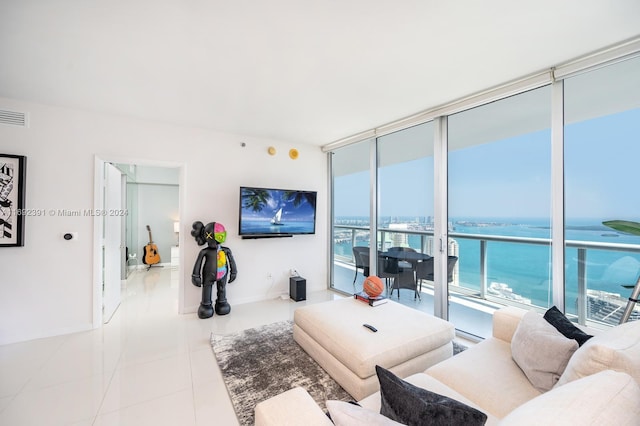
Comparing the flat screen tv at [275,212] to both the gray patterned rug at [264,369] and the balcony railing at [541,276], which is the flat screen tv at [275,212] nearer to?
the balcony railing at [541,276]

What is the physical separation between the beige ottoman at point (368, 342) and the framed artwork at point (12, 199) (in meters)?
3.25

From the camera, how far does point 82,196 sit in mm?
3156

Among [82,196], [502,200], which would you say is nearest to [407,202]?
[502,200]

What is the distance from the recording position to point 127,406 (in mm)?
1914

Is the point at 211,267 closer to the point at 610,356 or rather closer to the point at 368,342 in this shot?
the point at 368,342

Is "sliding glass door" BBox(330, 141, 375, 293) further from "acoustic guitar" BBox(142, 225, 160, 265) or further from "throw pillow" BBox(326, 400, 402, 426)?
"acoustic guitar" BBox(142, 225, 160, 265)

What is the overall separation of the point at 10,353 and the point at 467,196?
16.7 ft

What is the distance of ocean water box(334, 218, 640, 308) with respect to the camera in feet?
6.91

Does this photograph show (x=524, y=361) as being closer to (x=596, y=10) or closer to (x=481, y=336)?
(x=481, y=336)

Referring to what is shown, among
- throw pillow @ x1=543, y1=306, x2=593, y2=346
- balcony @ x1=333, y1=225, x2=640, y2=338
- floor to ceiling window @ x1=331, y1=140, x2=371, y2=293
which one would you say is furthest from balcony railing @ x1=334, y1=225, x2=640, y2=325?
throw pillow @ x1=543, y1=306, x2=593, y2=346

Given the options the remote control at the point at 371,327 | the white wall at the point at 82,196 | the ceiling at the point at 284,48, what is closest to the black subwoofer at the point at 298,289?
the white wall at the point at 82,196

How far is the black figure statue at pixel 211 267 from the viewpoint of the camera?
11.5 feet

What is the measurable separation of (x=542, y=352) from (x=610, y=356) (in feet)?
1.58

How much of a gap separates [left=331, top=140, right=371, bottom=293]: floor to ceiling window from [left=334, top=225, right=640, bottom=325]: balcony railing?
175mm
